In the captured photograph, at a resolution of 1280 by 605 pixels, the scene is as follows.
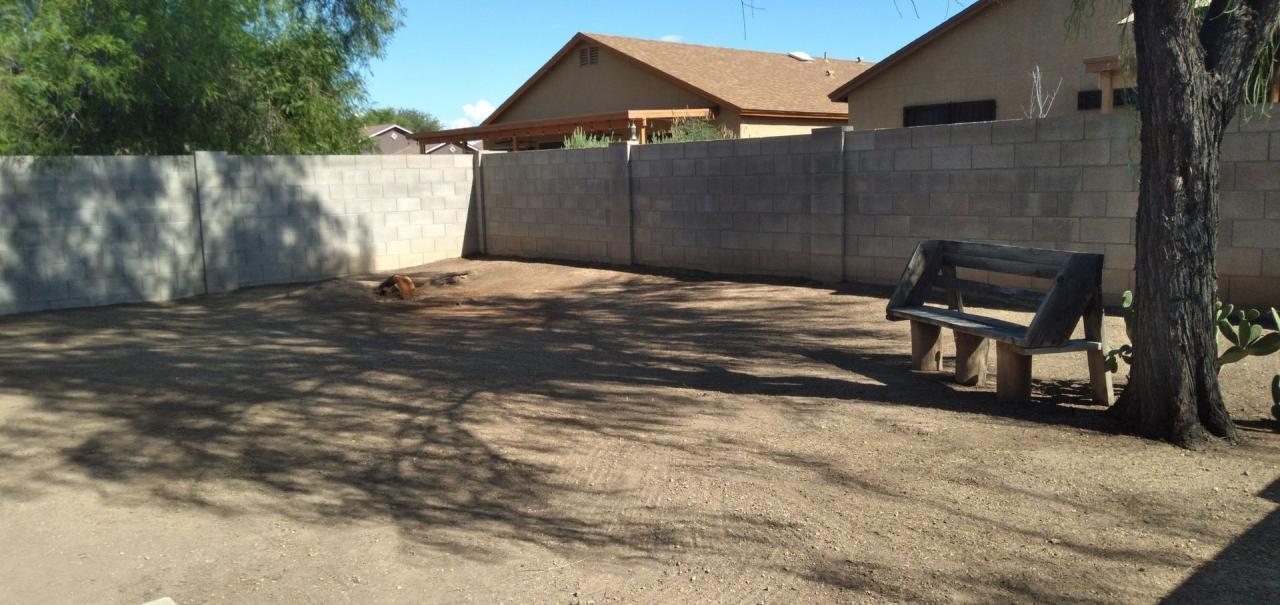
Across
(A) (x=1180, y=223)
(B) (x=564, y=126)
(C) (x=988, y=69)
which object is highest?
(C) (x=988, y=69)

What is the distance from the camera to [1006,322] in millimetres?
7973

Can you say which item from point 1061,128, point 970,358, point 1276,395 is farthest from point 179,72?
point 1276,395

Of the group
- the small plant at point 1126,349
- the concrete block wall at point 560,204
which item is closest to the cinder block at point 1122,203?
the small plant at point 1126,349

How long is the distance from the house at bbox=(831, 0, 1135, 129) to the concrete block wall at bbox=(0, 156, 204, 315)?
45.5 ft

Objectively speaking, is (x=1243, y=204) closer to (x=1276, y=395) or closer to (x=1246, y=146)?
(x=1246, y=146)

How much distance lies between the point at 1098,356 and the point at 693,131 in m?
15.2

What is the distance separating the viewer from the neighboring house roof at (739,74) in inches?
1038

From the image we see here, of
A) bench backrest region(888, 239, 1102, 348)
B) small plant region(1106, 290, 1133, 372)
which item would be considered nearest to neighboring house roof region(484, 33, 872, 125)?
bench backrest region(888, 239, 1102, 348)

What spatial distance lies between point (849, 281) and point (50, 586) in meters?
10.1

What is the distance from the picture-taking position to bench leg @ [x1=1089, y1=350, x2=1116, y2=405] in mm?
7152

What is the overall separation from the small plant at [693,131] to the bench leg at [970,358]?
36.2 feet

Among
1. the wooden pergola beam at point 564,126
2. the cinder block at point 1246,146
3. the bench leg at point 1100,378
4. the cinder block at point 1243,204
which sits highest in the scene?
the wooden pergola beam at point 564,126

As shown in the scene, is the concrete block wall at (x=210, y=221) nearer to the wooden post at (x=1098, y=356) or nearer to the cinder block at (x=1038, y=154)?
the cinder block at (x=1038, y=154)

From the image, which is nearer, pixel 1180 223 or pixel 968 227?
pixel 1180 223
